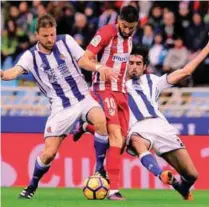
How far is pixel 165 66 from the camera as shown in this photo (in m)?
16.9

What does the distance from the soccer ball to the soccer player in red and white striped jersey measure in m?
0.16

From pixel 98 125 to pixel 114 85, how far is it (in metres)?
0.58

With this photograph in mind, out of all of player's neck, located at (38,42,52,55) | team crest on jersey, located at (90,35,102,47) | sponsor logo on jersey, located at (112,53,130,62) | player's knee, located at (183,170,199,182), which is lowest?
player's knee, located at (183,170,199,182)

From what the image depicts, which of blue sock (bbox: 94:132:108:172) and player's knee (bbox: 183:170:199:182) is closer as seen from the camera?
blue sock (bbox: 94:132:108:172)

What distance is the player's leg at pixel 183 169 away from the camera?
1121 centimetres

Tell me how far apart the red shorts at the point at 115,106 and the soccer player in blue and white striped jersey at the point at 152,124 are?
0.09m

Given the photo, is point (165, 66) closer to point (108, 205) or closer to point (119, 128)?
point (119, 128)

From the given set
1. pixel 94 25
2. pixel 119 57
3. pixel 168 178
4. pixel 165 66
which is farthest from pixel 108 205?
pixel 94 25

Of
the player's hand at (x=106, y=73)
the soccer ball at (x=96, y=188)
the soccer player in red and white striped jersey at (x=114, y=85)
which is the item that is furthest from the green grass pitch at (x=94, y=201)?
the player's hand at (x=106, y=73)

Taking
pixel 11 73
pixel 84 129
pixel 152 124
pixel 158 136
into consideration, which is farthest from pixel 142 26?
pixel 11 73

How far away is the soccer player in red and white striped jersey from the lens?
1092 cm

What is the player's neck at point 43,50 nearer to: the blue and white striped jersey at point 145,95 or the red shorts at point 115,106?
the red shorts at point 115,106

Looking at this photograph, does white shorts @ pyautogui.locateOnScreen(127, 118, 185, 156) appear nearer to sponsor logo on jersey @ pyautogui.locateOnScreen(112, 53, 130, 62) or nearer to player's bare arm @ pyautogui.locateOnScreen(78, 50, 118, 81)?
sponsor logo on jersey @ pyautogui.locateOnScreen(112, 53, 130, 62)

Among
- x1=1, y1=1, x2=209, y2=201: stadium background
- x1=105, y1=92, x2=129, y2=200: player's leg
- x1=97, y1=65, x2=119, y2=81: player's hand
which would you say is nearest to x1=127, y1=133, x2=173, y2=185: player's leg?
x1=105, y1=92, x2=129, y2=200: player's leg
